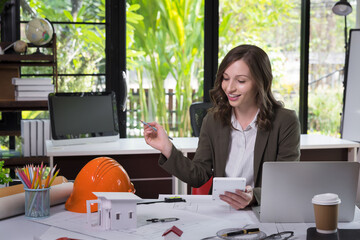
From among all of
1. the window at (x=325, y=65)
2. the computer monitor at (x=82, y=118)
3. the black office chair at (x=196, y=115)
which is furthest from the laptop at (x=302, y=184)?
the window at (x=325, y=65)

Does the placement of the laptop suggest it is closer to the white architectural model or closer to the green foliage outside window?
the white architectural model

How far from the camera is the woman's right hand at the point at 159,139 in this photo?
2.25 meters

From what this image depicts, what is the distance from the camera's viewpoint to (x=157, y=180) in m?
3.67

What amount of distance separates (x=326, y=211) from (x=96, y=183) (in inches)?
33.6

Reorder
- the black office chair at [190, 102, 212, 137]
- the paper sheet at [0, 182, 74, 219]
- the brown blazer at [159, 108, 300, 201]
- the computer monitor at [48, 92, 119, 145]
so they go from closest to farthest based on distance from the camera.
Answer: the paper sheet at [0, 182, 74, 219], the brown blazer at [159, 108, 300, 201], the computer monitor at [48, 92, 119, 145], the black office chair at [190, 102, 212, 137]

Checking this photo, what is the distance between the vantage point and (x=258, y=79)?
2402 millimetres

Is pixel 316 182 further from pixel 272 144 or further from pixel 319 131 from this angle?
pixel 319 131

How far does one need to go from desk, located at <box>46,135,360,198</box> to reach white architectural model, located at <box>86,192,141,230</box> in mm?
1674

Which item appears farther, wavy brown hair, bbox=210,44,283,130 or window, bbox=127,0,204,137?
window, bbox=127,0,204,137

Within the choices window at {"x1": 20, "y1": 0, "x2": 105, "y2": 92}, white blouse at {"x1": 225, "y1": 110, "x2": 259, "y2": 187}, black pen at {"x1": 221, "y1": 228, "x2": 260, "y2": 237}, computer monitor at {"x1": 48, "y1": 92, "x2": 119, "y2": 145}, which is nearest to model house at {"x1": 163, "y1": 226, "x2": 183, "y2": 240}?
black pen at {"x1": 221, "y1": 228, "x2": 260, "y2": 237}

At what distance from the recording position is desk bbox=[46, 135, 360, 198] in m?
3.49

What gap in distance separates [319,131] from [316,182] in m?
3.66

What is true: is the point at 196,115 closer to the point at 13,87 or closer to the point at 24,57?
the point at 24,57

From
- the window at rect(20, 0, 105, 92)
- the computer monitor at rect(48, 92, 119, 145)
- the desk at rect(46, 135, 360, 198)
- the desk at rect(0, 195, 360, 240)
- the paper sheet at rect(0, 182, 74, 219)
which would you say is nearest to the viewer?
the desk at rect(0, 195, 360, 240)
